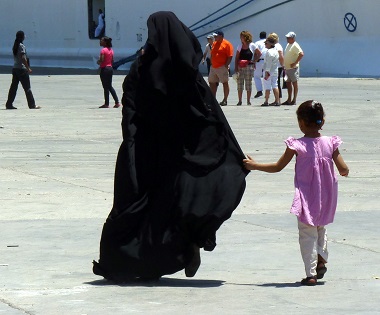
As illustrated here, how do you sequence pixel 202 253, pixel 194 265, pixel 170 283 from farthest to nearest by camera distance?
pixel 202 253
pixel 170 283
pixel 194 265

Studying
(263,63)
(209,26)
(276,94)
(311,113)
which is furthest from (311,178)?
(209,26)

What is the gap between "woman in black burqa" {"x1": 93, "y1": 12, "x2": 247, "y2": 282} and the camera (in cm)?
704

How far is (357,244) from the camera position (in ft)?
28.3

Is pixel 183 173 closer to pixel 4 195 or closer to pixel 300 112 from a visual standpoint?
→ pixel 300 112

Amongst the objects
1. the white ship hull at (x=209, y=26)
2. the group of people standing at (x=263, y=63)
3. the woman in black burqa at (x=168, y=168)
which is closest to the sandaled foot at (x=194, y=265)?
the woman in black burqa at (x=168, y=168)

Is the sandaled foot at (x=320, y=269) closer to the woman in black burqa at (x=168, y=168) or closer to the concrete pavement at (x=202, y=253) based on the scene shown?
the concrete pavement at (x=202, y=253)

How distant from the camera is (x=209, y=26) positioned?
4153 centimetres

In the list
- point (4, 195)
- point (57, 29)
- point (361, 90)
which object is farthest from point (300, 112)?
point (57, 29)

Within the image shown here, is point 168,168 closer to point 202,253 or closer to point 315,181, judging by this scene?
point 315,181

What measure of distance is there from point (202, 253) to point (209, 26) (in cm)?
3357

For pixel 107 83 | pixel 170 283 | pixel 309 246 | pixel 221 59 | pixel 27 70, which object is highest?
pixel 309 246

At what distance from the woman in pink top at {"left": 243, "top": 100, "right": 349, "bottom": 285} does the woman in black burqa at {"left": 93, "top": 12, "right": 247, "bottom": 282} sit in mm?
322

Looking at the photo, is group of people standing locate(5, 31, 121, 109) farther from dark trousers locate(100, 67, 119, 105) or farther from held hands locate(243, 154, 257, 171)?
held hands locate(243, 154, 257, 171)

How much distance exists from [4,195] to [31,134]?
7185 mm
